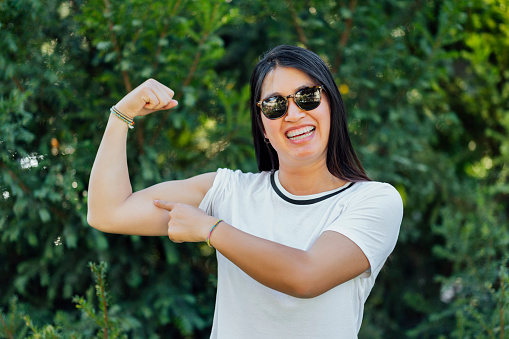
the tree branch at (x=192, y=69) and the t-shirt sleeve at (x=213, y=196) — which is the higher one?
the tree branch at (x=192, y=69)

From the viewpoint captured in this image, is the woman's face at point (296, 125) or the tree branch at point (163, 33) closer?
the woman's face at point (296, 125)

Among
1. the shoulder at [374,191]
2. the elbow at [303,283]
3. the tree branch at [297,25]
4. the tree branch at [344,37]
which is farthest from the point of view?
the tree branch at [344,37]

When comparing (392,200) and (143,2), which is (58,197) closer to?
(143,2)

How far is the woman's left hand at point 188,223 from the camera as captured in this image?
5.45 ft

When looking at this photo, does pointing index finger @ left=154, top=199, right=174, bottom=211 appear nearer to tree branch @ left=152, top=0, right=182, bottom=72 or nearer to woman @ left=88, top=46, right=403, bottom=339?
woman @ left=88, top=46, right=403, bottom=339

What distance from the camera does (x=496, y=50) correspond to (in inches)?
157

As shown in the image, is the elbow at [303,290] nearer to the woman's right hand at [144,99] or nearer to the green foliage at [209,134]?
the woman's right hand at [144,99]

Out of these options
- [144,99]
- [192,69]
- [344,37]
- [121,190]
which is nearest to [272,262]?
[121,190]

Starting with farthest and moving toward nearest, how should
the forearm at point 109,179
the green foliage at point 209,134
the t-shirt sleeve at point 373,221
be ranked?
the green foliage at point 209,134 < the forearm at point 109,179 < the t-shirt sleeve at point 373,221

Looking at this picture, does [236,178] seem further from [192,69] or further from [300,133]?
[192,69]

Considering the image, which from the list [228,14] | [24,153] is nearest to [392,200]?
[228,14]

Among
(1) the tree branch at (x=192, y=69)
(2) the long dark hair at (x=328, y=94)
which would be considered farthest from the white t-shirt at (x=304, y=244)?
(1) the tree branch at (x=192, y=69)

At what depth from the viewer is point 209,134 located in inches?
134

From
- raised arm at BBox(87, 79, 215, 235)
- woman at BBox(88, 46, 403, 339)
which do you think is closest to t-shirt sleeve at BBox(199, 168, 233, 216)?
woman at BBox(88, 46, 403, 339)
